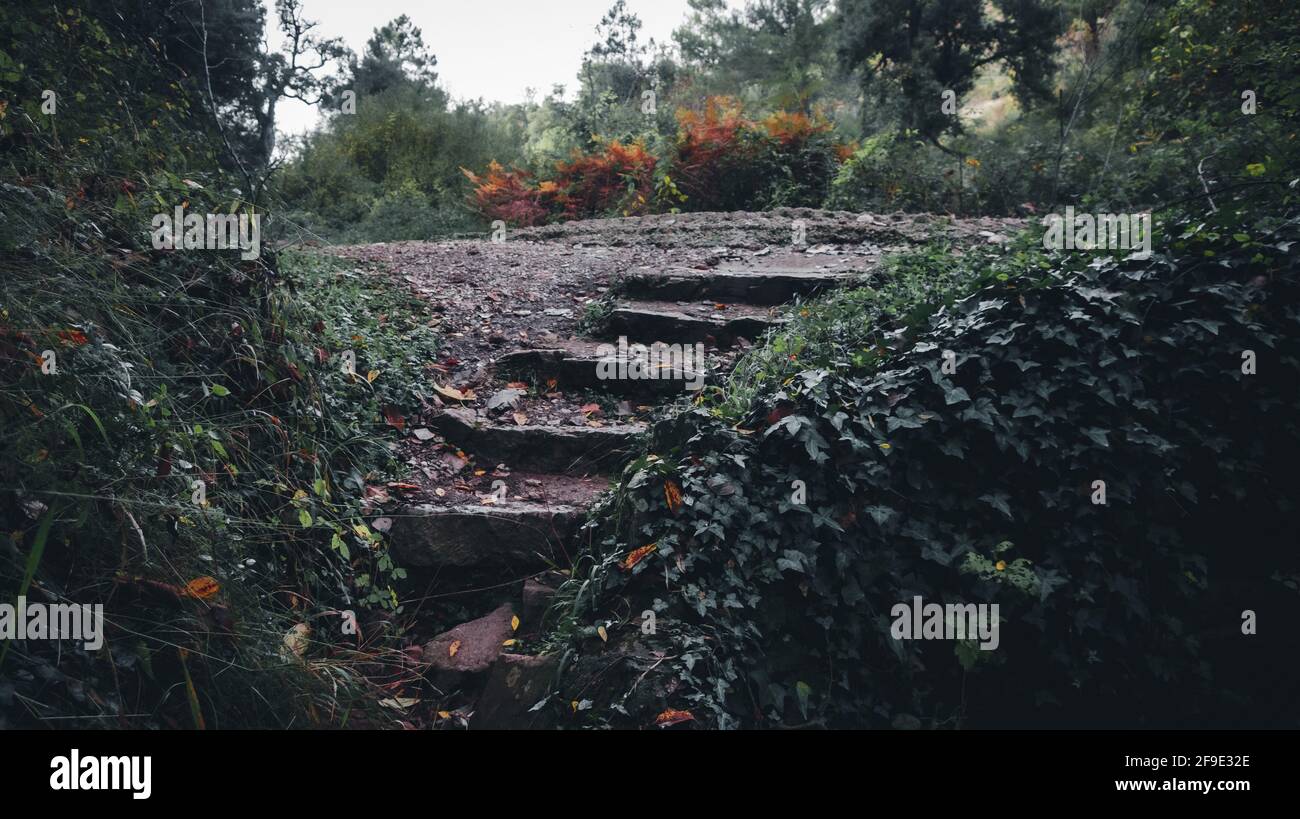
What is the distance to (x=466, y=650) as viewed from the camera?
3.34 m

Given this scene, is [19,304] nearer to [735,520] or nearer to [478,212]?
[735,520]

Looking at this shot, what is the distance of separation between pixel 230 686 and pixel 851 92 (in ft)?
77.8

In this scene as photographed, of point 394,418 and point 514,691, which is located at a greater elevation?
point 394,418

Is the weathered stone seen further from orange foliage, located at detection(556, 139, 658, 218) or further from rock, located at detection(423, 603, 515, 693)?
orange foliage, located at detection(556, 139, 658, 218)

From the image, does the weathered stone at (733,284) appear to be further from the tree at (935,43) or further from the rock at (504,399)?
the tree at (935,43)

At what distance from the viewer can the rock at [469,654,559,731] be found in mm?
2932

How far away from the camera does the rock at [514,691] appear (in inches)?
115

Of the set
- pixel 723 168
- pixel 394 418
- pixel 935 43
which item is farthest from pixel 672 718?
pixel 935 43

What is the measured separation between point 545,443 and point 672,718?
82.1 inches

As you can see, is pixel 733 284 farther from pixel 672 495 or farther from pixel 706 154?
pixel 706 154

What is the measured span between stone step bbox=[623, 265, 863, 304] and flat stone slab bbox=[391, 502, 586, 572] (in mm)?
2859

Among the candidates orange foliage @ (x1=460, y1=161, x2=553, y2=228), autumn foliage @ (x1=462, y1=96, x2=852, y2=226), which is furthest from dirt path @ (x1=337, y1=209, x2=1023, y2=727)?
orange foliage @ (x1=460, y1=161, x2=553, y2=228)

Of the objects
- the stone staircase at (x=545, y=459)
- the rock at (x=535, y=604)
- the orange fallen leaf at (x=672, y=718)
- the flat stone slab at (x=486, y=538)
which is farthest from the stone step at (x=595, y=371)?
the orange fallen leaf at (x=672, y=718)
